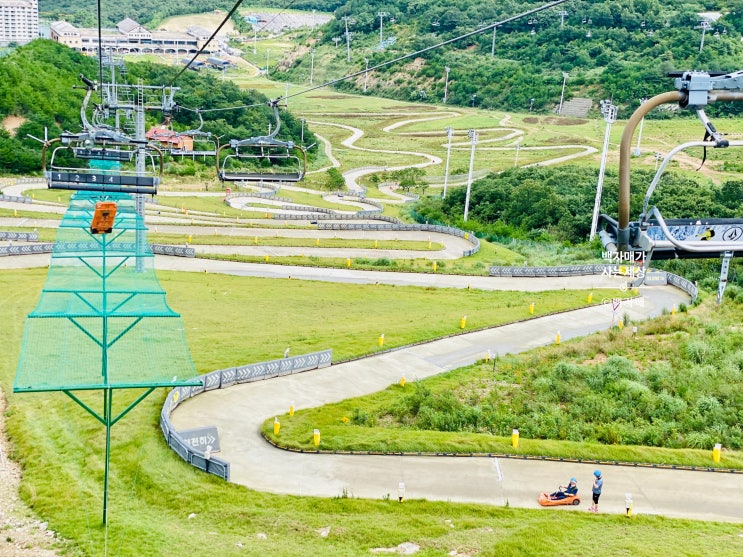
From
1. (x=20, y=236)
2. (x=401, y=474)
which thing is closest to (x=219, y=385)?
(x=401, y=474)

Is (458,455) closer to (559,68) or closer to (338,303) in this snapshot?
(338,303)

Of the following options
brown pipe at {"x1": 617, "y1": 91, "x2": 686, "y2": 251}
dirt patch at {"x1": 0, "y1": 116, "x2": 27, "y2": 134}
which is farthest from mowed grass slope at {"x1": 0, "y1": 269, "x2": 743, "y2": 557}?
dirt patch at {"x1": 0, "y1": 116, "x2": 27, "y2": 134}

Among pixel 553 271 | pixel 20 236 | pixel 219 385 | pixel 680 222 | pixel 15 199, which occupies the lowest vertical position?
pixel 219 385

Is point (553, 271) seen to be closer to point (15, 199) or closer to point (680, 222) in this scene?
point (680, 222)

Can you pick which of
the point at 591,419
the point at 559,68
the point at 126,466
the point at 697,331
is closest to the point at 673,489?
the point at 591,419

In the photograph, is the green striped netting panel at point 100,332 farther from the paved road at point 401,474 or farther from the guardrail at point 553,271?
the guardrail at point 553,271

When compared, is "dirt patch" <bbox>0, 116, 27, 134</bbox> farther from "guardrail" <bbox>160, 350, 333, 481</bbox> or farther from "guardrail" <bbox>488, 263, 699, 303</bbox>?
"guardrail" <bbox>160, 350, 333, 481</bbox>
